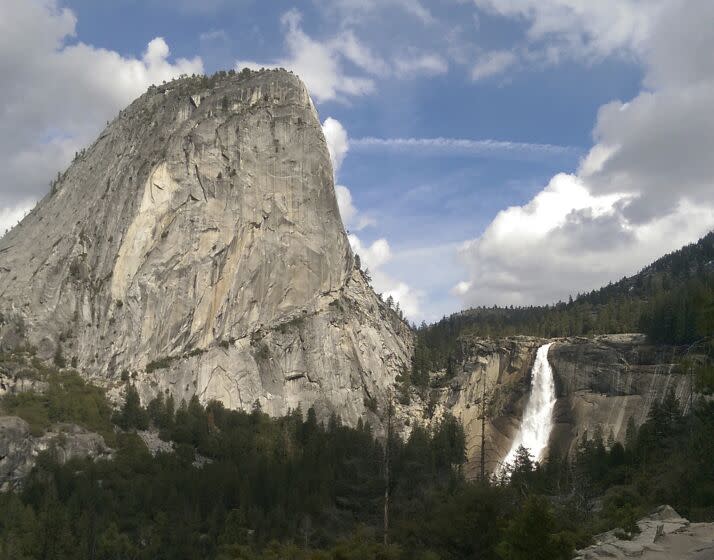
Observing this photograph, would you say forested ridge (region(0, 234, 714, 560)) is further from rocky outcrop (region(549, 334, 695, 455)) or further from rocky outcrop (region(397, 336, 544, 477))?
rocky outcrop (region(397, 336, 544, 477))

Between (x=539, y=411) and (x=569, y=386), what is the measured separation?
5.87 metres

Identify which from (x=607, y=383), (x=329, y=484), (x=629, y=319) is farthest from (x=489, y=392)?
(x=329, y=484)

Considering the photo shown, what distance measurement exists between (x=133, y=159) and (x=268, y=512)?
73.8 m

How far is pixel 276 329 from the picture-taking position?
389 feet

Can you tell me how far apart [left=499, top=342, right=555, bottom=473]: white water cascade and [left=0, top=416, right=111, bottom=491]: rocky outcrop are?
5573 cm

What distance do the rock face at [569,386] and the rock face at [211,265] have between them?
17.1 metres

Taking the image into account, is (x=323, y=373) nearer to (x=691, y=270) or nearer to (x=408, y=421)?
(x=408, y=421)

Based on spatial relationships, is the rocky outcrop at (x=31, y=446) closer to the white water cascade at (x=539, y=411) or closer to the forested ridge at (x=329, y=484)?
the forested ridge at (x=329, y=484)

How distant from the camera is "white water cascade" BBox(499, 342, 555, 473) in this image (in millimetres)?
105331

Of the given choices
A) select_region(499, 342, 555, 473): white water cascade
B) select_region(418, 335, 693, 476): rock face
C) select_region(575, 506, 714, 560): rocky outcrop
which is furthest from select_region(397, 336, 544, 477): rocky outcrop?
select_region(575, 506, 714, 560): rocky outcrop

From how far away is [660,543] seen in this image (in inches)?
917

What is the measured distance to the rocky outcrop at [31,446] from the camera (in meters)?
80.4

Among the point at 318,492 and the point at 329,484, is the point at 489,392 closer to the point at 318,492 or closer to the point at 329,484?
the point at 329,484

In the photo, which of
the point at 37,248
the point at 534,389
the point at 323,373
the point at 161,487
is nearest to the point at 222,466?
the point at 161,487
